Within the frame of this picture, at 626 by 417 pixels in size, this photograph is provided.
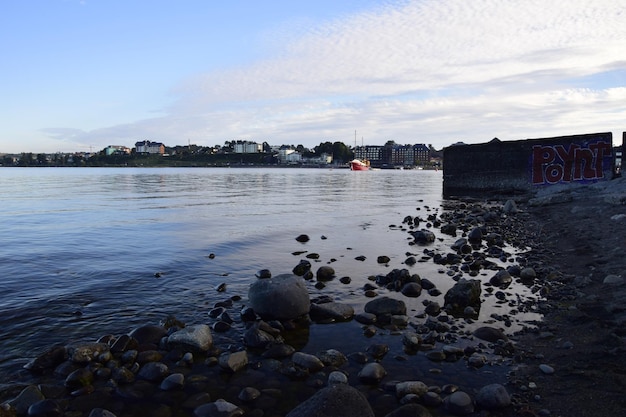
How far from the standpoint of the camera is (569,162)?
123ft

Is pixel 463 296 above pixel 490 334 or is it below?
above

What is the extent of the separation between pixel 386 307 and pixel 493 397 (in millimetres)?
3679

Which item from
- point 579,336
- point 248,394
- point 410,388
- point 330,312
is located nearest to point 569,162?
point 579,336

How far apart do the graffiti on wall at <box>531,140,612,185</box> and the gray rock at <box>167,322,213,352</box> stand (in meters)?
38.6

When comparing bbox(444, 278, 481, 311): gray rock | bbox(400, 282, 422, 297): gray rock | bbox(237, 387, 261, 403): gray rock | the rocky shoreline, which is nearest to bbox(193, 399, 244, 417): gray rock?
the rocky shoreline

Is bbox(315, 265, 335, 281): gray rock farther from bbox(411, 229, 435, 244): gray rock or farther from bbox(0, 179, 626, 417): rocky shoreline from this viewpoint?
bbox(411, 229, 435, 244): gray rock

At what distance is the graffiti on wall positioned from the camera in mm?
35781

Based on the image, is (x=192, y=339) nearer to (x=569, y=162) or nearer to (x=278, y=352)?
(x=278, y=352)

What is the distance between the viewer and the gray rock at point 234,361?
6578 mm

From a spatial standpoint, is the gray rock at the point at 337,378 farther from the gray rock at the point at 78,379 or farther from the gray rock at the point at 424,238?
the gray rock at the point at 424,238

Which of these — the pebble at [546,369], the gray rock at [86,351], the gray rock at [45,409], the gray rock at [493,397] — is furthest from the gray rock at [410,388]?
the gray rock at [86,351]

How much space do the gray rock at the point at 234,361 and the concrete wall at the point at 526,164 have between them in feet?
126

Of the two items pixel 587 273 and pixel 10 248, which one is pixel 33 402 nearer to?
pixel 587 273

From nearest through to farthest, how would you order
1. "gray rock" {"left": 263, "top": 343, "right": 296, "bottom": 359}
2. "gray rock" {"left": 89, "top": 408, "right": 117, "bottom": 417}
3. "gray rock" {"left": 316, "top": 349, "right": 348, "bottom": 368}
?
"gray rock" {"left": 89, "top": 408, "right": 117, "bottom": 417} → "gray rock" {"left": 316, "top": 349, "right": 348, "bottom": 368} → "gray rock" {"left": 263, "top": 343, "right": 296, "bottom": 359}
